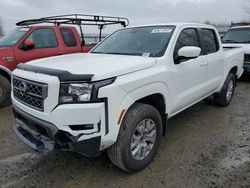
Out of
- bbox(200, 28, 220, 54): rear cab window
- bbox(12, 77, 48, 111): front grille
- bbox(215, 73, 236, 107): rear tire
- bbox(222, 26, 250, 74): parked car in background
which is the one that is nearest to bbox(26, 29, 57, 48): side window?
bbox(12, 77, 48, 111): front grille

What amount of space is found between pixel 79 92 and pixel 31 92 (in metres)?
0.63

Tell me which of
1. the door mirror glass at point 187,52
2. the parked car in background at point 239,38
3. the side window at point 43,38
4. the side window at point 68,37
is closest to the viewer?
the door mirror glass at point 187,52

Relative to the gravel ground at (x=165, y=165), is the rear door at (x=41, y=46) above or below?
above

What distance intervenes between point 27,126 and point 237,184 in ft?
8.50

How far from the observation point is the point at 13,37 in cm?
599

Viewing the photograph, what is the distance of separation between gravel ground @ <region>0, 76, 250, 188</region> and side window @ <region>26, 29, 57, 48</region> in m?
2.47

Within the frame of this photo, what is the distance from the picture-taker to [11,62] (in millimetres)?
5613

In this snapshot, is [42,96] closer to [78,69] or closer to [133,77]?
[78,69]

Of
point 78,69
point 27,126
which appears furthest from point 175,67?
point 27,126

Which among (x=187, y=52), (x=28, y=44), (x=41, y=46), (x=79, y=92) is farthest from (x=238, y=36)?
(x=79, y=92)

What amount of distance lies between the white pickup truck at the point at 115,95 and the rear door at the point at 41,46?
2.54 metres

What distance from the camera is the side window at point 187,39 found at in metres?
3.63

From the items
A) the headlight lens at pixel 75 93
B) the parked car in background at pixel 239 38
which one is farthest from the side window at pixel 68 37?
the parked car in background at pixel 239 38

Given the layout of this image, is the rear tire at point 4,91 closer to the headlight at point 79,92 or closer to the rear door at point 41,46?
the rear door at point 41,46
